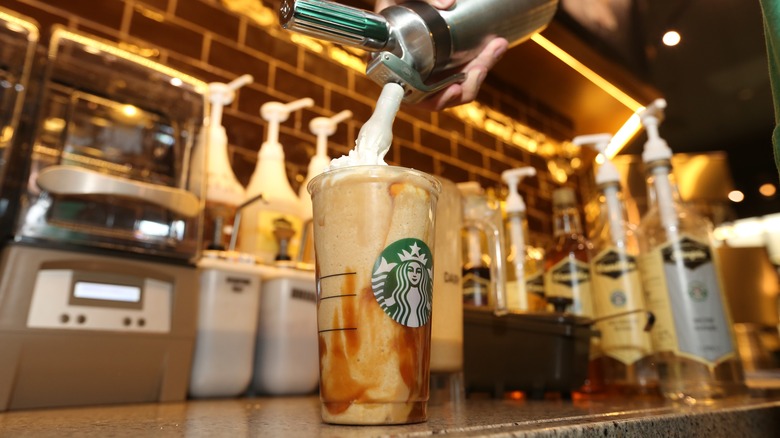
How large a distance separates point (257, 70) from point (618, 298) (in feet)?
2.91

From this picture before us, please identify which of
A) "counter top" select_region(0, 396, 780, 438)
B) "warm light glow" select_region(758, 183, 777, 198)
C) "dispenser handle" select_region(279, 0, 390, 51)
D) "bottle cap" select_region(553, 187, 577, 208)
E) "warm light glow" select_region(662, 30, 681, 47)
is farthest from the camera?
"warm light glow" select_region(758, 183, 777, 198)

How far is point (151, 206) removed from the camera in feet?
2.34

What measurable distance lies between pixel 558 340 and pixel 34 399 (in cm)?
66

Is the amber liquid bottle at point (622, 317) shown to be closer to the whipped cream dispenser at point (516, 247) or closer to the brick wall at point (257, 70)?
the whipped cream dispenser at point (516, 247)

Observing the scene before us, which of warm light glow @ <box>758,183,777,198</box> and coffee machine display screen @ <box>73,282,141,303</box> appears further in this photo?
warm light glow @ <box>758,183,777,198</box>

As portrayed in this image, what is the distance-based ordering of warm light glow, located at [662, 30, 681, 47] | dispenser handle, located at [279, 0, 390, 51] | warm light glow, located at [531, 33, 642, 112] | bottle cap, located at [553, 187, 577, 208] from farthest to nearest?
warm light glow, located at [662, 30, 681, 47], warm light glow, located at [531, 33, 642, 112], bottle cap, located at [553, 187, 577, 208], dispenser handle, located at [279, 0, 390, 51]

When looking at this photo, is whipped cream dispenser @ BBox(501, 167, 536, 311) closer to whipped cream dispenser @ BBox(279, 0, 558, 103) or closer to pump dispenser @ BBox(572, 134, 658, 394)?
pump dispenser @ BBox(572, 134, 658, 394)

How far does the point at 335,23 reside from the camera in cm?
46

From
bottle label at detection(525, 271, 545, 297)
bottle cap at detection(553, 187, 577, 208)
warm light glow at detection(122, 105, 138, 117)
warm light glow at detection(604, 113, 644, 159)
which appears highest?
warm light glow at detection(604, 113, 644, 159)

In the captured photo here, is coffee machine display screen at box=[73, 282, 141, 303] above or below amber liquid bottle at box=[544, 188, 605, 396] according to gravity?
below

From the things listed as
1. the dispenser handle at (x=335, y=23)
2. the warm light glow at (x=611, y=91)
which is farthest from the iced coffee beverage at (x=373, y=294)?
the warm light glow at (x=611, y=91)

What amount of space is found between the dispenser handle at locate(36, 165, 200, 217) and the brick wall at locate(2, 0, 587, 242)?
0.38 m

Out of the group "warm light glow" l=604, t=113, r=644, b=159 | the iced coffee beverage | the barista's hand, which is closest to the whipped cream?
the iced coffee beverage

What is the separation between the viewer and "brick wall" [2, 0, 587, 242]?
100 centimetres
